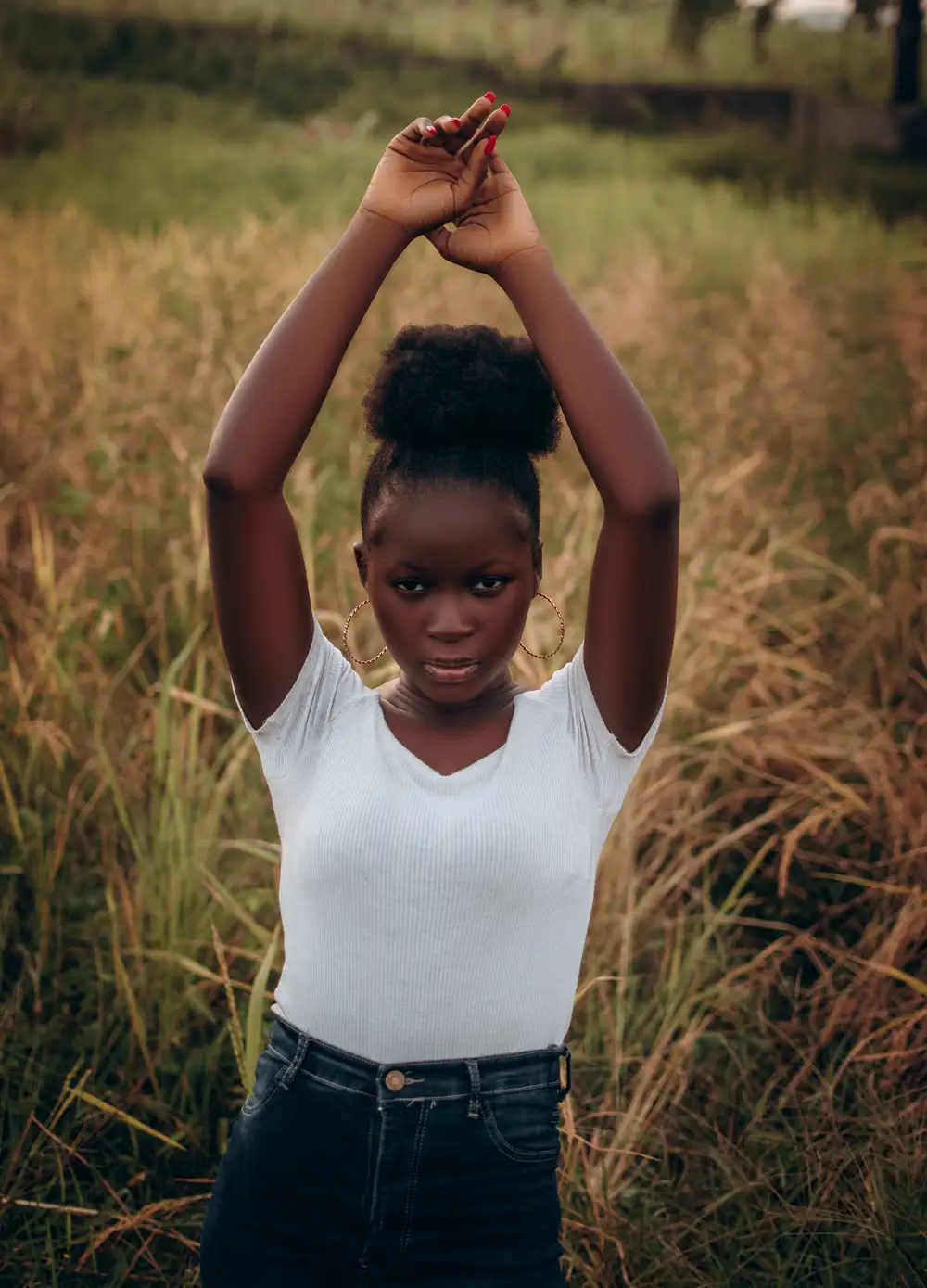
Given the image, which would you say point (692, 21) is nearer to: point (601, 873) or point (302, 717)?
point (601, 873)

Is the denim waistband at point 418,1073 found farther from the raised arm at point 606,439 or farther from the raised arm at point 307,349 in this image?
the raised arm at point 307,349

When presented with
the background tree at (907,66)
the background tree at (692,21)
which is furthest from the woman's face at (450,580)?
the background tree at (692,21)

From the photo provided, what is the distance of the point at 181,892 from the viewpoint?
2.39 metres

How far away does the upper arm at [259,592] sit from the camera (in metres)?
1.39

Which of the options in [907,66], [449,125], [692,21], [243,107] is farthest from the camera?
[243,107]

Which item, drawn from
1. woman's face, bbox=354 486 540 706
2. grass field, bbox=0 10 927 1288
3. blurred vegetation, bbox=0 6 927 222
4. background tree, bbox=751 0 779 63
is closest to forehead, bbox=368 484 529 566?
woman's face, bbox=354 486 540 706

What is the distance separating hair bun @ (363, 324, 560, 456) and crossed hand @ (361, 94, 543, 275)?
9 cm

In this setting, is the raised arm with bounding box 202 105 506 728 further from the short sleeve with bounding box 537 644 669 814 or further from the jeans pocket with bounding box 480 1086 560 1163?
the jeans pocket with bounding box 480 1086 560 1163

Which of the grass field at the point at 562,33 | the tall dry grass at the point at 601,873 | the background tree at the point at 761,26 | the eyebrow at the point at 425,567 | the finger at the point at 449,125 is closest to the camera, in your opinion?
the finger at the point at 449,125

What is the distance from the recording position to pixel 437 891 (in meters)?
1.37

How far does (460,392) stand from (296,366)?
7.2 inches

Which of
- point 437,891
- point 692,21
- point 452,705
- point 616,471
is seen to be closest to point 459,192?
point 616,471

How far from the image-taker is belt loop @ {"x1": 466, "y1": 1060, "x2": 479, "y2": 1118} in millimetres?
1363

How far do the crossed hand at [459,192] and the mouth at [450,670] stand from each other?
42 centimetres
